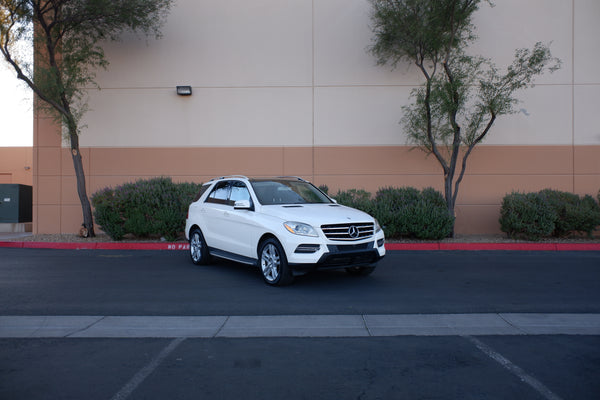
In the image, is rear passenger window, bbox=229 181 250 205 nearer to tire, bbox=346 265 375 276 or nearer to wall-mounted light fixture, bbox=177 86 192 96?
tire, bbox=346 265 375 276

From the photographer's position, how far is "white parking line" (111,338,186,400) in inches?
144

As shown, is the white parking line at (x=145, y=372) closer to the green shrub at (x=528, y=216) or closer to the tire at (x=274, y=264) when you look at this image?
the tire at (x=274, y=264)

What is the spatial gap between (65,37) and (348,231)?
40.6ft

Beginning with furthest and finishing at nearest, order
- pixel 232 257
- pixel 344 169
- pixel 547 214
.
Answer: pixel 344 169 → pixel 547 214 → pixel 232 257

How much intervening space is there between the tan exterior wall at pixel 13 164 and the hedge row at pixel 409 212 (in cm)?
2167

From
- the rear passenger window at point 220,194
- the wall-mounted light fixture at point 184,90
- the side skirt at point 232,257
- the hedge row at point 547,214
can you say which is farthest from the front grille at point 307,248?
the wall-mounted light fixture at point 184,90

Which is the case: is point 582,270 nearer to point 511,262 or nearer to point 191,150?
point 511,262

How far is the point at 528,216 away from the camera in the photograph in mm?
12844

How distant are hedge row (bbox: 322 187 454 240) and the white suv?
4048 mm

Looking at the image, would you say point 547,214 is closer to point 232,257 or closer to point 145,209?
point 232,257

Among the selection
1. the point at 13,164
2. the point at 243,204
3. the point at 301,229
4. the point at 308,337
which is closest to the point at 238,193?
the point at 243,204

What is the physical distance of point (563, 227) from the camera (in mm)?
13016

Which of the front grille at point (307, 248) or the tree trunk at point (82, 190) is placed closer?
the front grille at point (307, 248)

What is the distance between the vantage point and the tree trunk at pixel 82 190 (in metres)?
14.1
